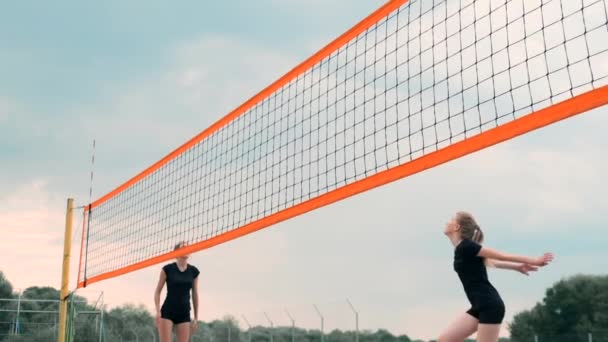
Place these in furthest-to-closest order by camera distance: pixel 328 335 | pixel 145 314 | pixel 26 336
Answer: pixel 145 314, pixel 26 336, pixel 328 335

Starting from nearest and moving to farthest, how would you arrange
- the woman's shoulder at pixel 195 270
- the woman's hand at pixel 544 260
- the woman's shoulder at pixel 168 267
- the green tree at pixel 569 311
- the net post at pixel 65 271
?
the woman's hand at pixel 544 260 → the woman's shoulder at pixel 168 267 → the woman's shoulder at pixel 195 270 → the net post at pixel 65 271 → the green tree at pixel 569 311

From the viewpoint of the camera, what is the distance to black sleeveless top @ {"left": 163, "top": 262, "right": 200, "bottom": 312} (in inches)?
340

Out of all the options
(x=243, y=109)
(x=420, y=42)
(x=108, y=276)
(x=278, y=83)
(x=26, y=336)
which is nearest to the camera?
(x=420, y=42)

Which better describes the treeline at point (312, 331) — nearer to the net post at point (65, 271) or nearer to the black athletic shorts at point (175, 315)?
the net post at point (65, 271)

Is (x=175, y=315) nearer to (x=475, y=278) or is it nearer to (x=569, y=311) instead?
(x=475, y=278)

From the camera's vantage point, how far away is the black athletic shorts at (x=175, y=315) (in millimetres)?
8602

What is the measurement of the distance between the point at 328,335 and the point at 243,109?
685 cm

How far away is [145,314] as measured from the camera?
2778 cm

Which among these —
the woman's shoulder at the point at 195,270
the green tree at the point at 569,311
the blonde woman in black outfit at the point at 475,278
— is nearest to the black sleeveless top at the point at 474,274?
the blonde woman in black outfit at the point at 475,278

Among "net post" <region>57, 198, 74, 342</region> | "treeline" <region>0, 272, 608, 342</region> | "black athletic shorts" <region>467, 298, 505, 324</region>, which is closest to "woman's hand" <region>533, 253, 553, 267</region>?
"black athletic shorts" <region>467, 298, 505, 324</region>

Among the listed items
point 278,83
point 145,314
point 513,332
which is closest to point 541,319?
point 513,332

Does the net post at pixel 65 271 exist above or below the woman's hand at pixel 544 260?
→ above

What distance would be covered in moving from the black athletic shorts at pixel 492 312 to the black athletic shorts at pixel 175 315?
14.2 ft

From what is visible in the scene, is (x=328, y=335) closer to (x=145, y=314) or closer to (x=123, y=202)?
(x=123, y=202)
